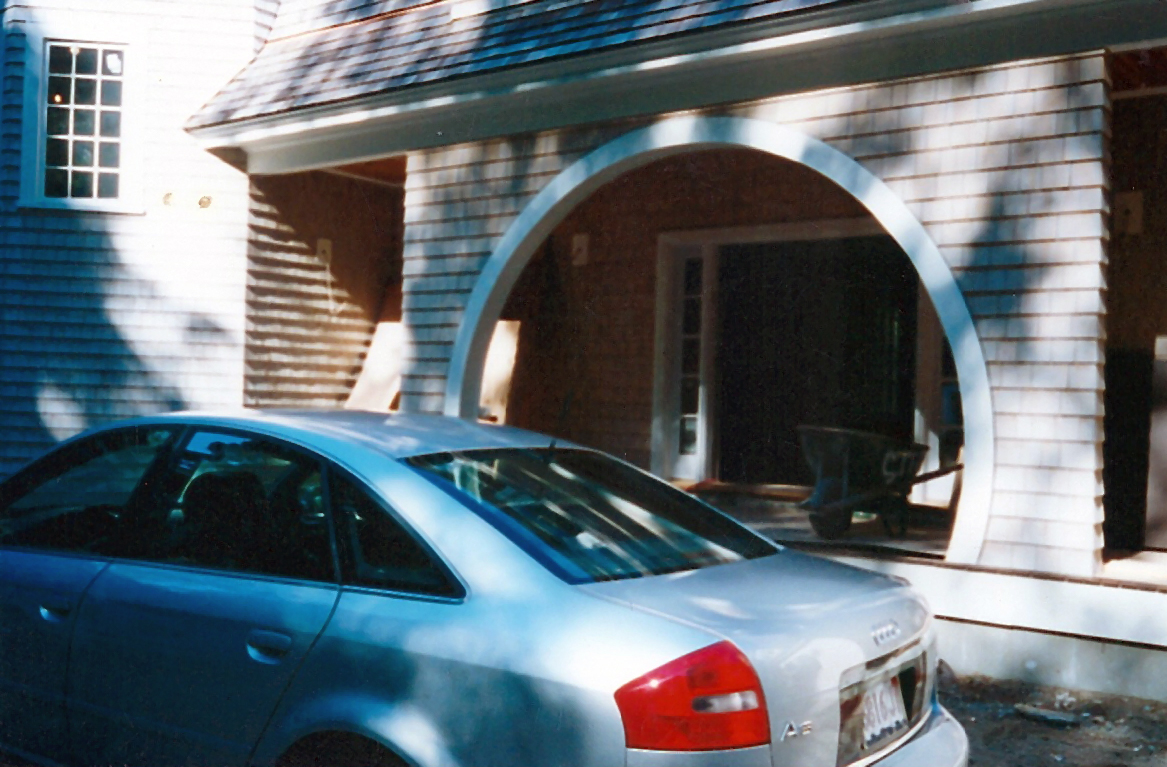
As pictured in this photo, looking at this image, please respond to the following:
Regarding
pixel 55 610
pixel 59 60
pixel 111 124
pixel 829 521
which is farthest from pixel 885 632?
pixel 59 60

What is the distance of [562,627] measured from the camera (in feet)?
8.48

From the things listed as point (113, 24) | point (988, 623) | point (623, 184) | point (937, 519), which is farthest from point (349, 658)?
point (113, 24)

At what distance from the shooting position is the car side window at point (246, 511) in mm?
3137

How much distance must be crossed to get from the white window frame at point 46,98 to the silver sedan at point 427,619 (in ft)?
23.0

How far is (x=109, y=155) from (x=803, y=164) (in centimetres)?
649

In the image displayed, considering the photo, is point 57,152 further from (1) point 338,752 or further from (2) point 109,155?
(1) point 338,752

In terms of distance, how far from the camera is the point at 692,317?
10.1 m

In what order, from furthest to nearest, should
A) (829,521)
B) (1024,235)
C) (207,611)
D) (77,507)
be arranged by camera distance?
(829,521)
(1024,235)
(77,507)
(207,611)

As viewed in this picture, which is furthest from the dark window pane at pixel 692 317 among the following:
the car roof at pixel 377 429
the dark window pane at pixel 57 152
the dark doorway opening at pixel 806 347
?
the car roof at pixel 377 429

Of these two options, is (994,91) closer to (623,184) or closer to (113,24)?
(623,184)

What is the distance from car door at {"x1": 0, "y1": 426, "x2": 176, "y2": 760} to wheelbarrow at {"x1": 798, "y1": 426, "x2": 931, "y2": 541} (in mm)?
4500

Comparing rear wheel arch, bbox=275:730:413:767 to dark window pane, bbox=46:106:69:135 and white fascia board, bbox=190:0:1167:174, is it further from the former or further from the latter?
dark window pane, bbox=46:106:69:135

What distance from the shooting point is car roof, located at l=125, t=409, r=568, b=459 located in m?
3.27

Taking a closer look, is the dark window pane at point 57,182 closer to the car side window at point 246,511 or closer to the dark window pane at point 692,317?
the dark window pane at point 692,317
